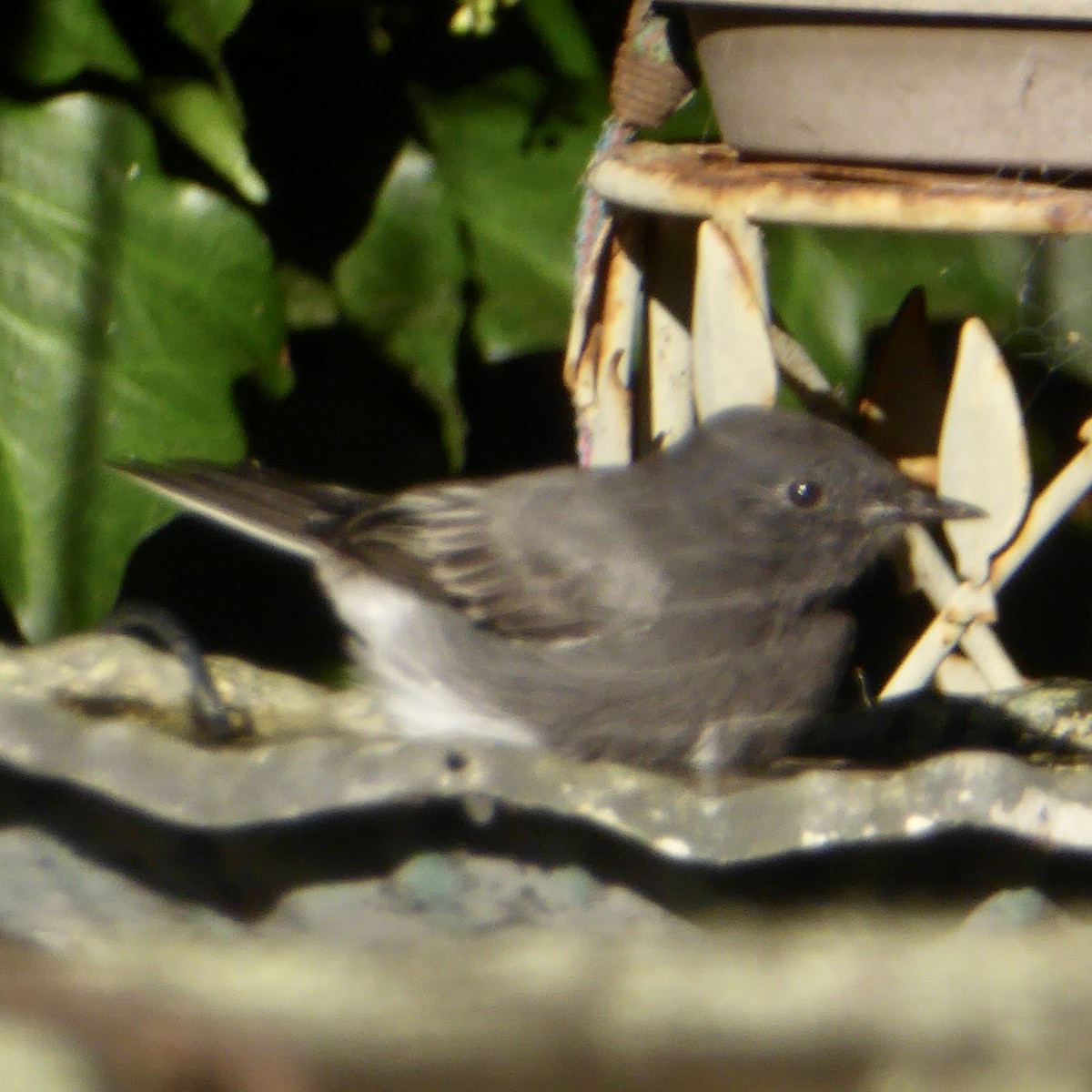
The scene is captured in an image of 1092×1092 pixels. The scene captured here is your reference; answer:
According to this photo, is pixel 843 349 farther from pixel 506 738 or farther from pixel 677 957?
pixel 677 957

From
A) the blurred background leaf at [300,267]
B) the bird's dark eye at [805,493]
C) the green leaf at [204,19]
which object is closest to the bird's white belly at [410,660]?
the blurred background leaf at [300,267]

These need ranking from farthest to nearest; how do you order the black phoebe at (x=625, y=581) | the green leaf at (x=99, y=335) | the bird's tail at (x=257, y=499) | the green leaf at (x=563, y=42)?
the green leaf at (x=563, y=42), the green leaf at (x=99, y=335), the bird's tail at (x=257, y=499), the black phoebe at (x=625, y=581)

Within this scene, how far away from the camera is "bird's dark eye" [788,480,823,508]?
2766 mm

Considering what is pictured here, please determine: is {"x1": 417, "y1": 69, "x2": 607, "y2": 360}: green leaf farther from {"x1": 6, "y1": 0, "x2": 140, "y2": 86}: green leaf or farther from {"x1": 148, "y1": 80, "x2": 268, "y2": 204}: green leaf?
{"x1": 6, "y1": 0, "x2": 140, "y2": 86}: green leaf

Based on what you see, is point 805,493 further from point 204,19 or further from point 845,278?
point 204,19

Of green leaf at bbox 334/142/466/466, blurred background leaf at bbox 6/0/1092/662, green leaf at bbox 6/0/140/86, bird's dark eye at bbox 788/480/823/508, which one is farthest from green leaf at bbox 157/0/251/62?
bird's dark eye at bbox 788/480/823/508

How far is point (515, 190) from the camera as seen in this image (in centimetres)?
345

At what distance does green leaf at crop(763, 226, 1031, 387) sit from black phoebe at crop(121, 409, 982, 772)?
2.69 ft

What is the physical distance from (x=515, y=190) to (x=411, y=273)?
269 millimetres

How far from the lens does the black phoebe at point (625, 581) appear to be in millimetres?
2557

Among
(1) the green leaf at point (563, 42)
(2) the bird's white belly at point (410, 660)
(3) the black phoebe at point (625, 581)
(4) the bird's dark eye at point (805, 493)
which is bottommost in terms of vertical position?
(2) the bird's white belly at point (410, 660)

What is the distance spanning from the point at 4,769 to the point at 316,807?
33cm

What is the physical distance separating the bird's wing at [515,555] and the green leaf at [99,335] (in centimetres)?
33

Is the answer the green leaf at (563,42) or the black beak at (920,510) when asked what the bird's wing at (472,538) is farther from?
the green leaf at (563,42)
